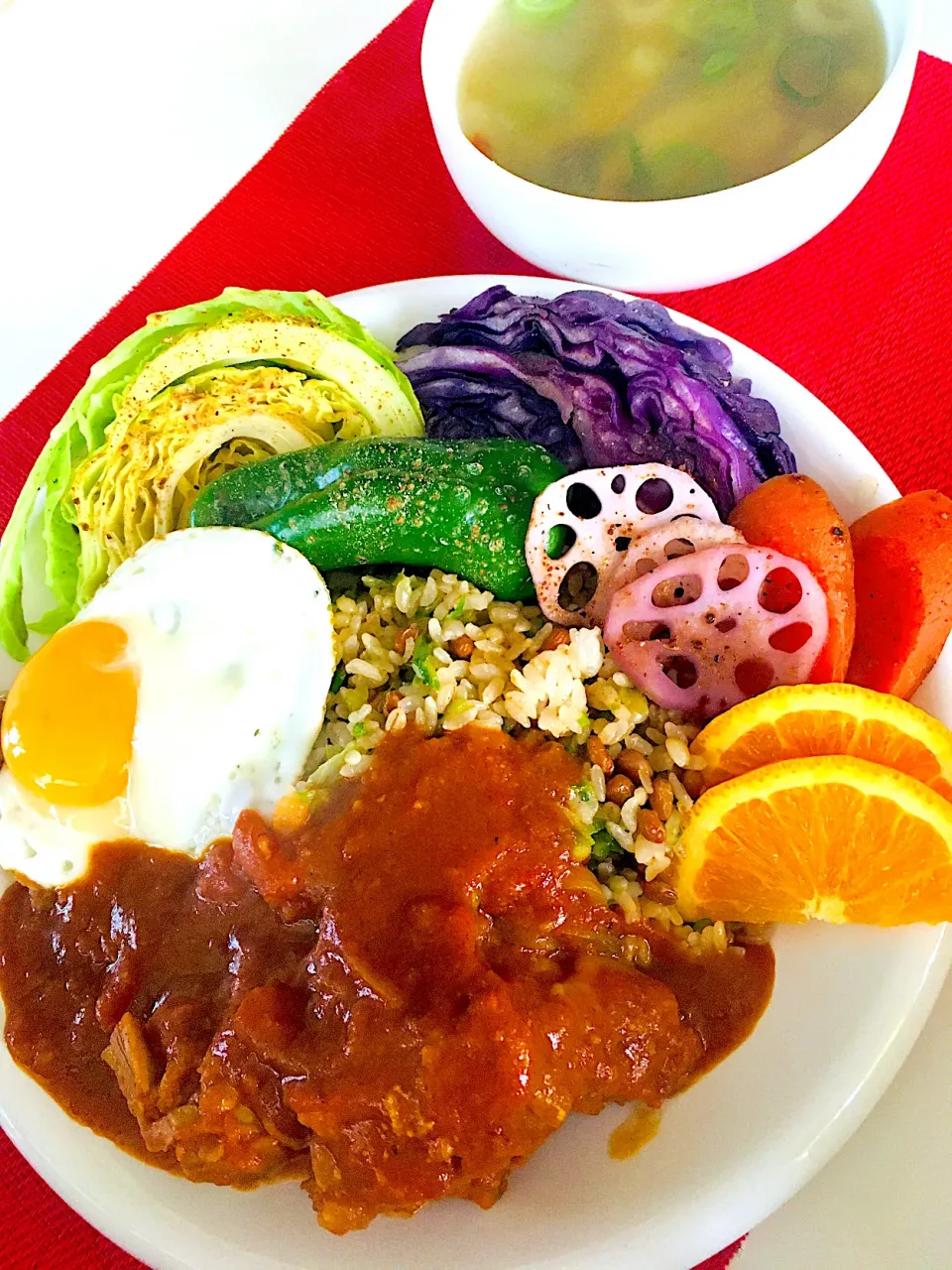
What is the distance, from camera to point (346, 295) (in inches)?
102

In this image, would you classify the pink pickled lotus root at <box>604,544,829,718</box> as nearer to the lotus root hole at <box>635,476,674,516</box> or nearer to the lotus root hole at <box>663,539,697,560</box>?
the lotus root hole at <box>663,539,697,560</box>

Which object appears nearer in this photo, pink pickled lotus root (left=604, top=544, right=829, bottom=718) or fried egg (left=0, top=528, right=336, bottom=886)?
pink pickled lotus root (left=604, top=544, right=829, bottom=718)

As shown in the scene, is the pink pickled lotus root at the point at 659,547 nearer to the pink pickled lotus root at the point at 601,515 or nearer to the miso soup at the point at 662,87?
the pink pickled lotus root at the point at 601,515

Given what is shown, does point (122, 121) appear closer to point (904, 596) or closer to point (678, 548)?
point (678, 548)

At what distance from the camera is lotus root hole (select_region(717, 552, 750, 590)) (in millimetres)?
2023

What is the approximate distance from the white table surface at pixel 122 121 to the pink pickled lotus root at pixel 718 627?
80.3 inches

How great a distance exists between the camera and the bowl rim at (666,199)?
1952 mm

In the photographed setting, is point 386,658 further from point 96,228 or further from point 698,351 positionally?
point 96,228

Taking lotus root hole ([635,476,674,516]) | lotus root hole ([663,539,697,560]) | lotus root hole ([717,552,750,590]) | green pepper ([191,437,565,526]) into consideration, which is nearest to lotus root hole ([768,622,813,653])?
lotus root hole ([717,552,750,590])

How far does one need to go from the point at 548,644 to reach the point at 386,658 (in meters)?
0.35

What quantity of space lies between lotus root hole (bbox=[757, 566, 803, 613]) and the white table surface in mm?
2048

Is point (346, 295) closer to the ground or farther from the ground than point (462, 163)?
closer to the ground

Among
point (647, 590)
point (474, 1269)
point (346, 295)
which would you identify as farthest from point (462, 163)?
point (474, 1269)

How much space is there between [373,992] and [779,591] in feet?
3.46
